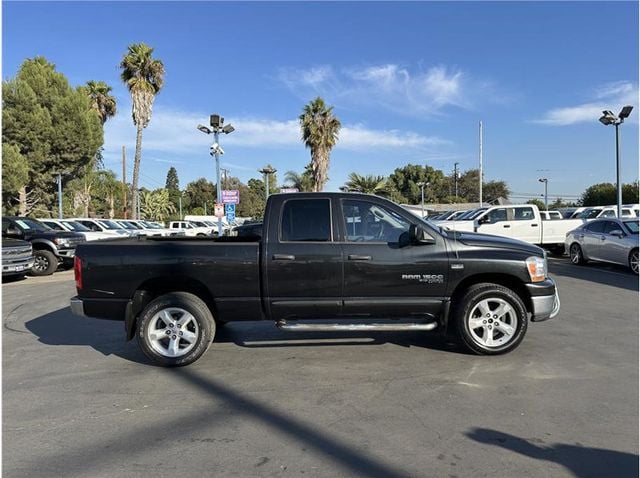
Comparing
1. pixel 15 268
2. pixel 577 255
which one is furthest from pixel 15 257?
pixel 577 255

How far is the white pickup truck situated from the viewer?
58.9 feet

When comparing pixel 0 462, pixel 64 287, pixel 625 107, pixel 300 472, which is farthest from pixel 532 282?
pixel 625 107

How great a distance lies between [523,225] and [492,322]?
13.8 m

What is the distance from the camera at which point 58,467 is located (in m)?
3.25

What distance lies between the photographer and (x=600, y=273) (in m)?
13.2

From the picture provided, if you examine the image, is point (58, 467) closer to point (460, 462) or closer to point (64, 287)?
point (460, 462)

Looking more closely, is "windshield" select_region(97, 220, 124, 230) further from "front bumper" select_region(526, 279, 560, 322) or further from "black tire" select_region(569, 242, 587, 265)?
"front bumper" select_region(526, 279, 560, 322)

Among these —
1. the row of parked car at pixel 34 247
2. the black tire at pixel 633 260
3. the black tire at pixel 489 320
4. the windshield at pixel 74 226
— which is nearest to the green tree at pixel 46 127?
the windshield at pixel 74 226

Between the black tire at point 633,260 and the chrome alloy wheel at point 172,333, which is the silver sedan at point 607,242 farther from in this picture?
the chrome alloy wheel at point 172,333

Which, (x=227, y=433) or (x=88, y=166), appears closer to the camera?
(x=227, y=433)

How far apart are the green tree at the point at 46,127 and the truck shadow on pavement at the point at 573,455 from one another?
3265 centimetres

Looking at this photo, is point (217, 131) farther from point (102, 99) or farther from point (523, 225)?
point (102, 99)

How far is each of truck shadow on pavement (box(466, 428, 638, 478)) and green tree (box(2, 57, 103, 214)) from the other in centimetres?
3265

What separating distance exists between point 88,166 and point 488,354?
117ft
